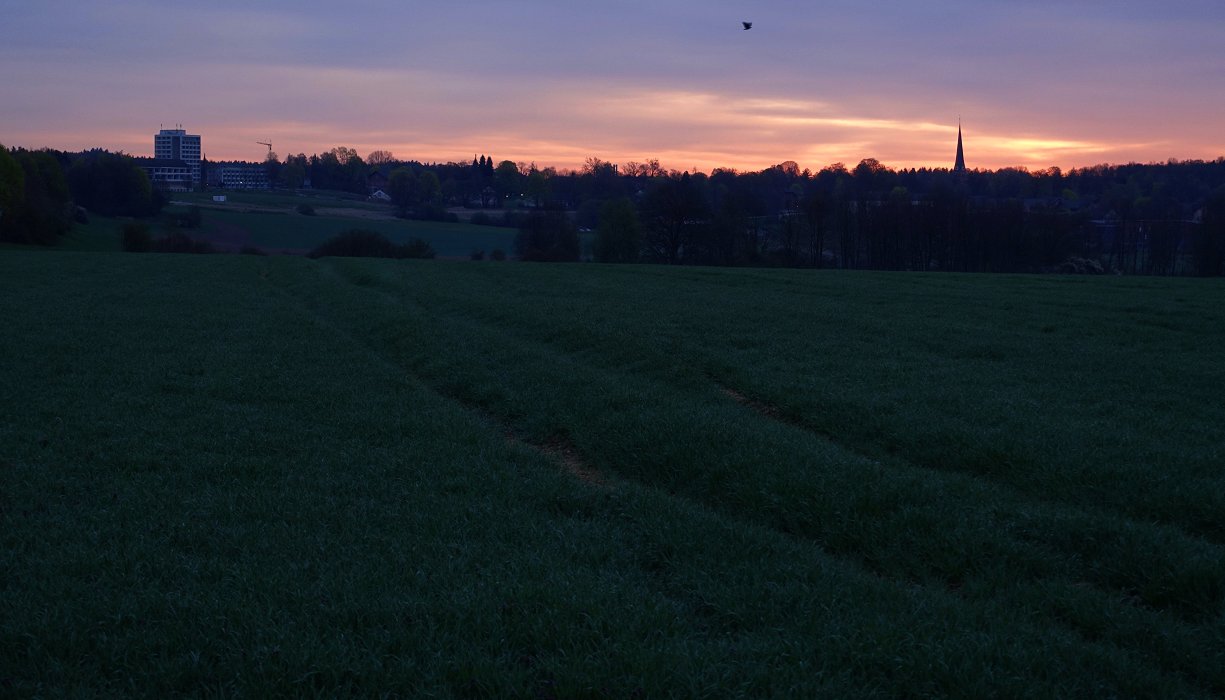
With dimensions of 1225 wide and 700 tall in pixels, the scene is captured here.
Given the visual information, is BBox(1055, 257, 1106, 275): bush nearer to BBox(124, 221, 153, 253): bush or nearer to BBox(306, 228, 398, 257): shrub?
BBox(306, 228, 398, 257): shrub

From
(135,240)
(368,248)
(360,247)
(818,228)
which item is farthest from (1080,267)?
(135,240)

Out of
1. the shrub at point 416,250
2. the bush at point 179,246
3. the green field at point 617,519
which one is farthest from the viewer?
the shrub at point 416,250

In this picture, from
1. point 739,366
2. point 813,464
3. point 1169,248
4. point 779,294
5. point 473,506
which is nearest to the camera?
point 473,506

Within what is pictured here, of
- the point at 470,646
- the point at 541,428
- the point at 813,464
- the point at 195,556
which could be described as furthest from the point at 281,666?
the point at 541,428

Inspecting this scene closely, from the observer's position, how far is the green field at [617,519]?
204 inches

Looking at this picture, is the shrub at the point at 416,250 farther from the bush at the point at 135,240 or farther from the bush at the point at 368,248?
the bush at the point at 135,240

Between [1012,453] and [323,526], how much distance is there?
6.83 m

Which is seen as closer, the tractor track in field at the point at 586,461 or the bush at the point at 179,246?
Result: the tractor track in field at the point at 586,461

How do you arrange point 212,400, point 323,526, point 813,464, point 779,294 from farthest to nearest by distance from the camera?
point 779,294, point 212,400, point 813,464, point 323,526

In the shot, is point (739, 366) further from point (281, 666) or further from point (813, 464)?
point (281, 666)

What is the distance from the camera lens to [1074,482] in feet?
28.4

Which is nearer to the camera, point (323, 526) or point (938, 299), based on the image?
point (323, 526)

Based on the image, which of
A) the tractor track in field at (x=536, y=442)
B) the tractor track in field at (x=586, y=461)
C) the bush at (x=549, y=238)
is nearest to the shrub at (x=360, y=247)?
the bush at (x=549, y=238)

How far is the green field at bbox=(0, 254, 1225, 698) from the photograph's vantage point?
5180mm
